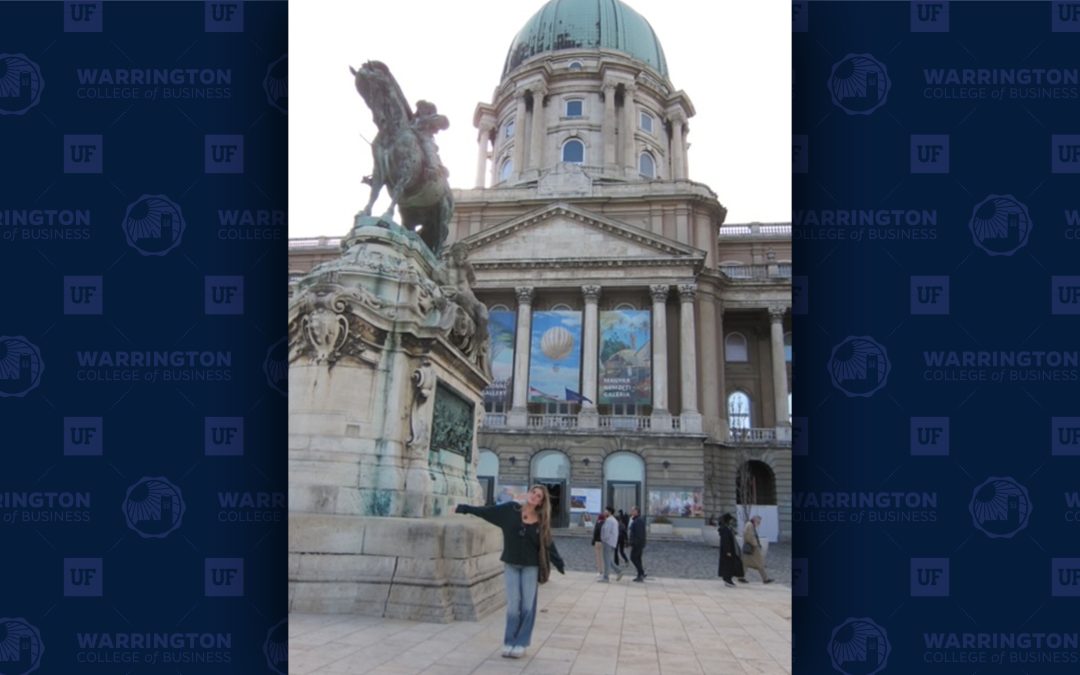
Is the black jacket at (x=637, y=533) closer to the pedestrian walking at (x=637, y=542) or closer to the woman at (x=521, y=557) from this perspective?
the pedestrian walking at (x=637, y=542)

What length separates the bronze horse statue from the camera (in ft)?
A: 24.0

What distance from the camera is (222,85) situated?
4508 millimetres

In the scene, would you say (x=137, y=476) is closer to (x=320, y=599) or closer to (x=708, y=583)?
(x=320, y=599)

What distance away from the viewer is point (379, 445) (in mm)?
6375

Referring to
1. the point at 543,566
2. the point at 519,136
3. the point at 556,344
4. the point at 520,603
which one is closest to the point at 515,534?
the point at 543,566

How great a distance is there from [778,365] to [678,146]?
20556 mm

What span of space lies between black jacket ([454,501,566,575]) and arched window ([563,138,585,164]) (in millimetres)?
45802

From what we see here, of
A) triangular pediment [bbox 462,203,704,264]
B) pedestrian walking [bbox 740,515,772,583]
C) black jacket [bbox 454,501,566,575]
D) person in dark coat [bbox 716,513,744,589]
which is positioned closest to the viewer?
black jacket [bbox 454,501,566,575]

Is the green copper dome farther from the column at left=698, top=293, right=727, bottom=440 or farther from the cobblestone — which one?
the cobblestone

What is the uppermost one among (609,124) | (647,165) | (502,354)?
(609,124)

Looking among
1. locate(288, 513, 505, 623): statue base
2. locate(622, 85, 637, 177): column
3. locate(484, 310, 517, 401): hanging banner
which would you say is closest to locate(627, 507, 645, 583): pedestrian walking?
locate(288, 513, 505, 623): statue base

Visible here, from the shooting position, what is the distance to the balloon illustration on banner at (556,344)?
36.4m

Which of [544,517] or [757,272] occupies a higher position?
[757,272]

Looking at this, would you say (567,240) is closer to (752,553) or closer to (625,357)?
(625,357)
